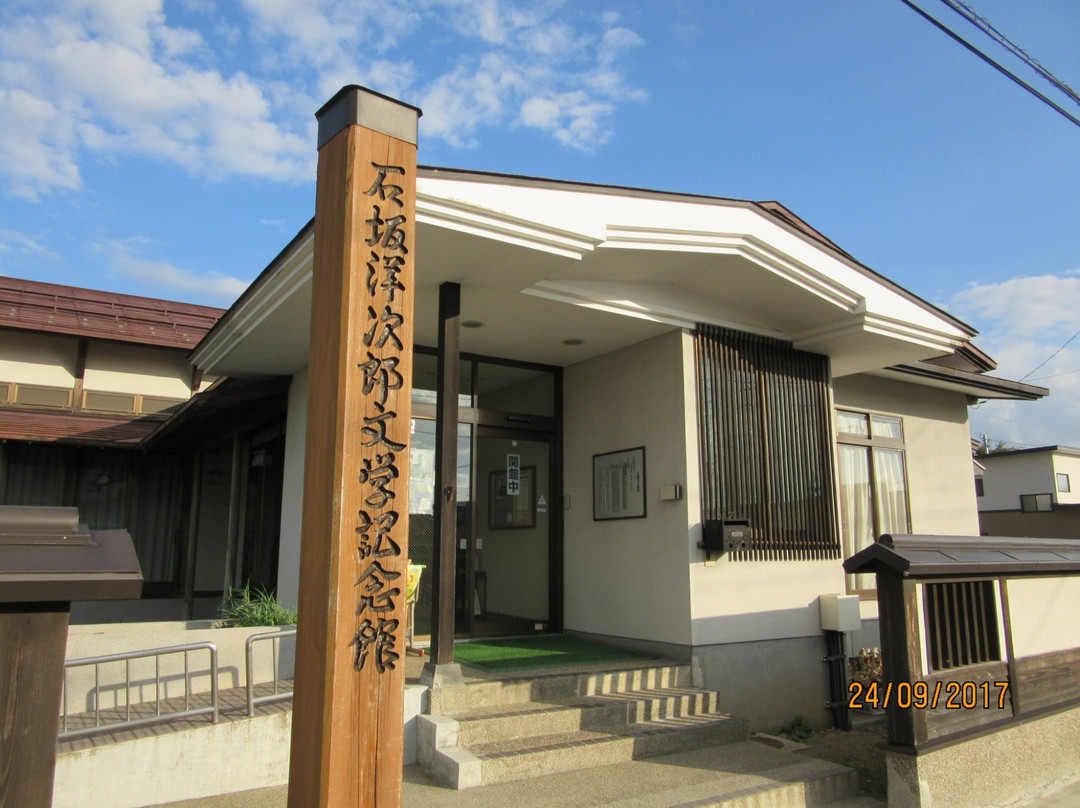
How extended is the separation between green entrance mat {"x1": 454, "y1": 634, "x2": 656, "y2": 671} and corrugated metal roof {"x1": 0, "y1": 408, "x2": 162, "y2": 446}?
601 cm

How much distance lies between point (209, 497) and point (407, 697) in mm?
7418

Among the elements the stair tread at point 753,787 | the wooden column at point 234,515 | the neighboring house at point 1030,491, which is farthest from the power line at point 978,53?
the neighboring house at point 1030,491

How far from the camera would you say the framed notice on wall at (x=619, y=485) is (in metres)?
7.18

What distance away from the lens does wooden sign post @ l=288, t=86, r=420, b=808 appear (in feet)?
8.78

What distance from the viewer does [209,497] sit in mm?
11375

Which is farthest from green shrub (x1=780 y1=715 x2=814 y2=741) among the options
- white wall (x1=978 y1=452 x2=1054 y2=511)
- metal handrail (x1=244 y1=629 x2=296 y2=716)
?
white wall (x1=978 y1=452 x2=1054 y2=511)

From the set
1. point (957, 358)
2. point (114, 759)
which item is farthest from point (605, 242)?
point (957, 358)

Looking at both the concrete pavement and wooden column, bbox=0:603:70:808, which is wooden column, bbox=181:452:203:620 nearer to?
the concrete pavement

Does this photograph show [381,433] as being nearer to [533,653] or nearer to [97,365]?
[533,653]

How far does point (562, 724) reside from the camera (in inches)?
211

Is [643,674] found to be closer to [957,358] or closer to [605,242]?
[605,242]

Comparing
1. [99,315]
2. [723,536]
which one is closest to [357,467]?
[723,536]

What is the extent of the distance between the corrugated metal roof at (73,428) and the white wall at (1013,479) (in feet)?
52.5

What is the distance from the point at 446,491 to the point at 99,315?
28.8 ft
